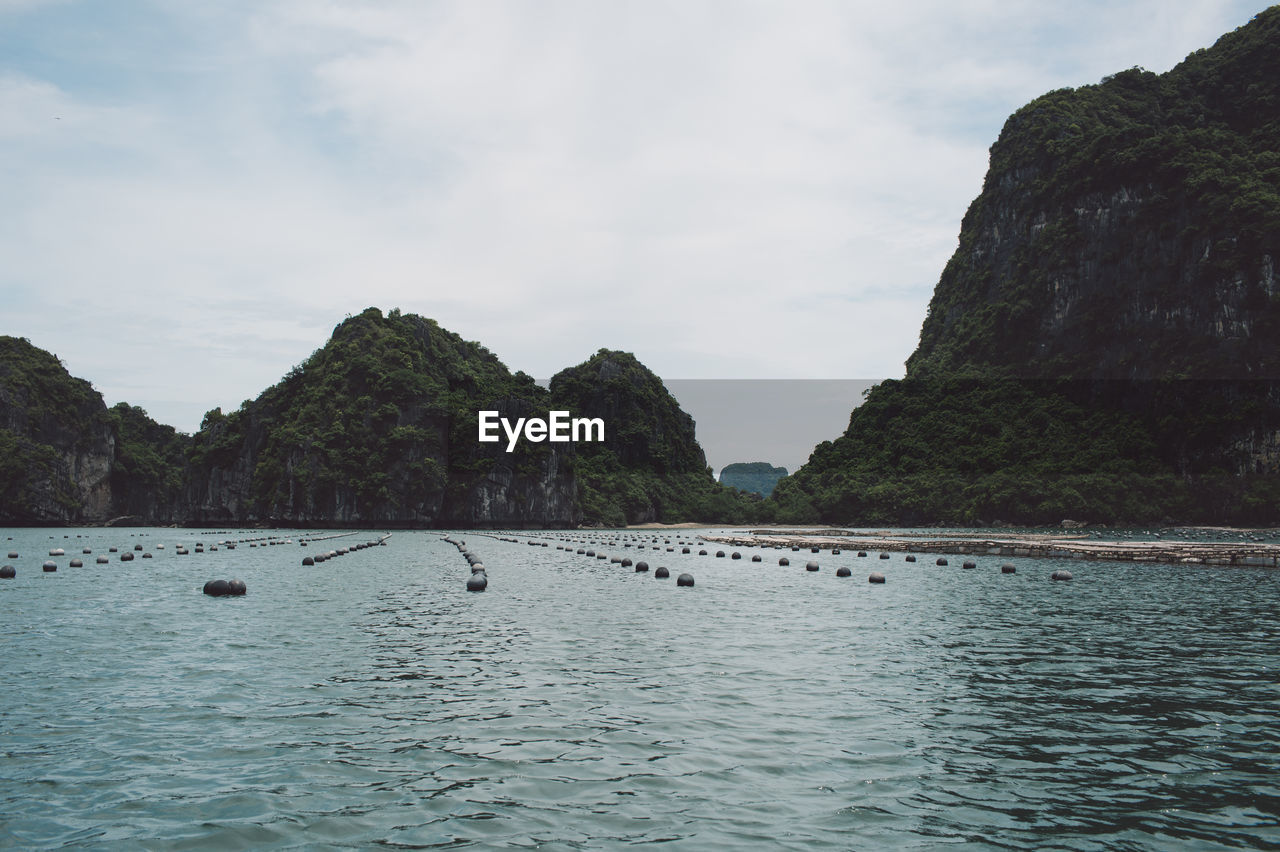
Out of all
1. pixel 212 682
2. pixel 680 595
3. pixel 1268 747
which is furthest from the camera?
pixel 680 595

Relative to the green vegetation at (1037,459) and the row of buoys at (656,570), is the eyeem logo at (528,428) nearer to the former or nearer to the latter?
the green vegetation at (1037,459)

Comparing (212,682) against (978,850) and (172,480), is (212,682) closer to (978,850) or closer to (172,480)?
(978,850)

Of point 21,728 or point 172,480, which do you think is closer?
point 21,728

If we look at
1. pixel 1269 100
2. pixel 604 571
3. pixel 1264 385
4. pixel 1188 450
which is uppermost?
pixel 1269 100

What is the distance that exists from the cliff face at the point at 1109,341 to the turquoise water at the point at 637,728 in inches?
4263

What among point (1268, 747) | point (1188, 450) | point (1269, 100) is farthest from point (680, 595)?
point (1269, 100)

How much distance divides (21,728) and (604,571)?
34792 mm

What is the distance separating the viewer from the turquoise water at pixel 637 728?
8625 mm

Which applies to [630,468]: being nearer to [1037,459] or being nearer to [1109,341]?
[1037,459]

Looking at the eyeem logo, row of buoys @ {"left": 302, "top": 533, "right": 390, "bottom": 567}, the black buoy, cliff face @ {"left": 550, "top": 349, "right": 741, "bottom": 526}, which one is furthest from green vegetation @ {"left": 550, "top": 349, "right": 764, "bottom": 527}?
the black buoy

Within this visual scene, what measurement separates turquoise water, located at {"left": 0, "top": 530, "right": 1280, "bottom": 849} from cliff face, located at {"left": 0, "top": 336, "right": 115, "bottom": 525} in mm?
128861

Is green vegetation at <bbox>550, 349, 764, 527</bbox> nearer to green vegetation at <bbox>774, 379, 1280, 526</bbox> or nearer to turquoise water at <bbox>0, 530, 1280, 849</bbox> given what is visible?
green vegetation at <bbox>774, 379, 1280, 526</bbox>

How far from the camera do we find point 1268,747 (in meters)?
11.7

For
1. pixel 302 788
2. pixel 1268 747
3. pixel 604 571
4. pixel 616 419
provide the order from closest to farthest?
pixel 302 788
pixel 1268 747
pixel 604 571
pixel 616 419
